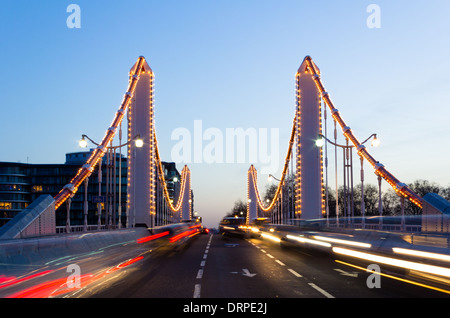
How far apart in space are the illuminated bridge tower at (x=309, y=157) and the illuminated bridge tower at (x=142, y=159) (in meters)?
15.1

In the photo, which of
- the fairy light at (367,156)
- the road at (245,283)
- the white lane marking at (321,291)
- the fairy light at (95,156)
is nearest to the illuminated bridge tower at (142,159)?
the fairy light at (95,156)

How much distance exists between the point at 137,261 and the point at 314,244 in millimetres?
9670

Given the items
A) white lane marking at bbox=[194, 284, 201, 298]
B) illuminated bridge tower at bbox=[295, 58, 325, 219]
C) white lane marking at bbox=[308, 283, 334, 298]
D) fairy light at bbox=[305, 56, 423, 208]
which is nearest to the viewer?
white lane marking at bbox=[194, 284, 201, 298]

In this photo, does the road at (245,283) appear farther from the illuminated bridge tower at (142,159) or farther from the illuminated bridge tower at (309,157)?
the illuminated bridge tower at (309,157)

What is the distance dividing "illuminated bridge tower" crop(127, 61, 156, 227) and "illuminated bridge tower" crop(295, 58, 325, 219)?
15.1m

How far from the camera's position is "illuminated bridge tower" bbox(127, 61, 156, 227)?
4812 cm

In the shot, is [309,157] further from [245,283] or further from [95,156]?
[245,283]

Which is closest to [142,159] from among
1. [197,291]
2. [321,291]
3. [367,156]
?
[367,156]

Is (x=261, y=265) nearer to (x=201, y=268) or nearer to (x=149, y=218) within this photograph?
(x=201, y=268)

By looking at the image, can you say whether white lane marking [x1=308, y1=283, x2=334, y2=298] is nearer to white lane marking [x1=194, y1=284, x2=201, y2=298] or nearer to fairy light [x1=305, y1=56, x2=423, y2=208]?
Answer: white lane marking [x1=194, y1=284, x2=201, y2=298]

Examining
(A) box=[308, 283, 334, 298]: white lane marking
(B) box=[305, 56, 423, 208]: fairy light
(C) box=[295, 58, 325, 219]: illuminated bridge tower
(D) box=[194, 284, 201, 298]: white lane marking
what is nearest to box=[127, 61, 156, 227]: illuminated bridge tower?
(C) box=[295, 58, 325, 219]: illuminated bridge tower

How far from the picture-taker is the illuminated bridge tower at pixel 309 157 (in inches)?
2042
